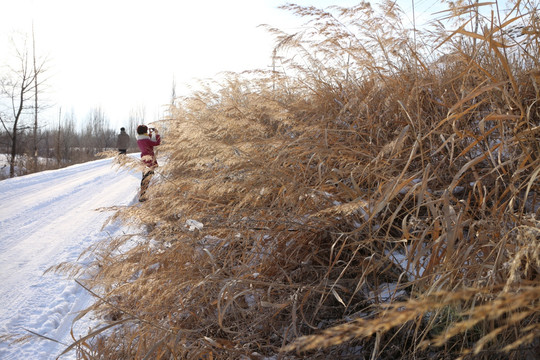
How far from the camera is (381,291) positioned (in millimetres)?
1449

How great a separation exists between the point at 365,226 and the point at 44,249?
173 inches

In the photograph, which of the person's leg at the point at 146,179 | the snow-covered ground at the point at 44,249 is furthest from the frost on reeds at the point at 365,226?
the snow-covered ground at the point at 44,249

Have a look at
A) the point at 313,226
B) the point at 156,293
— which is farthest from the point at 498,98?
the point at 156,293

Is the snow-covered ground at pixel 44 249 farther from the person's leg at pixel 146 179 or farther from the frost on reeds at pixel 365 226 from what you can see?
the frost on reeds at pixel 365 226

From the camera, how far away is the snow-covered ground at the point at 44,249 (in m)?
2.76

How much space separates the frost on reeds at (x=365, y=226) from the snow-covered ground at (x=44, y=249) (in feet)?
2.78

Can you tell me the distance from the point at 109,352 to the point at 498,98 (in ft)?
7.83

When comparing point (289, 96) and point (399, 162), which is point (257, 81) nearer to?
point (289, 96)

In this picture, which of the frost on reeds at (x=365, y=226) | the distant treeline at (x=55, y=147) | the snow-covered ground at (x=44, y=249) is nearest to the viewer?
the frost on reeds at (x=365, y=226)

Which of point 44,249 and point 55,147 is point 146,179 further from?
point 55,147

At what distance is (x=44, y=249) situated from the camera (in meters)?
4.42

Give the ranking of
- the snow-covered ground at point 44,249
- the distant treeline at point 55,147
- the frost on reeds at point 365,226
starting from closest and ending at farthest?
1. the frost on reeds at point 365,226
2. the snow-covered ground at point 44,249
3. the distant treeline at point 55,147

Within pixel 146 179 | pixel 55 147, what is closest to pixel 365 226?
pixel 146 179

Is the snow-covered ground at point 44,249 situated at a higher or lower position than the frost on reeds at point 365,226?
lower
